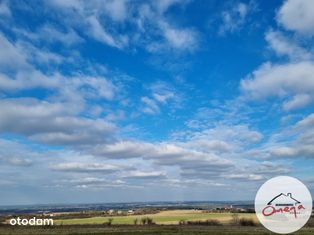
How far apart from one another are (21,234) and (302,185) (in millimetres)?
48534

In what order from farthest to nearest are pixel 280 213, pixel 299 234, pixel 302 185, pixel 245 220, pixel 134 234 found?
pixel 245 220
pixel 134 234
pixel 299 234
pixel 280 213
pixel 302 185

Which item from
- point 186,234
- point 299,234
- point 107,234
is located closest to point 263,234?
point 299,234

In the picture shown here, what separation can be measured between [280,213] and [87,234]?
38053 mm

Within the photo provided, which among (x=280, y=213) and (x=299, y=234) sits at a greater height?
(x=280, y=213)

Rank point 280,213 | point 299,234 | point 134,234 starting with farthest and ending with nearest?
point 134,234 < point 299,234 < point 280,213

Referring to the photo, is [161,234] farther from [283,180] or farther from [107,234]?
[283,180]

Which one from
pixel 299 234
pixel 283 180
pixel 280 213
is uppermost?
pixel 283 180

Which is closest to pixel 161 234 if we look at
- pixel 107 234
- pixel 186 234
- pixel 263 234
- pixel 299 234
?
pixel 186 234

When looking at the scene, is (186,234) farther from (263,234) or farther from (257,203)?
(257,203)

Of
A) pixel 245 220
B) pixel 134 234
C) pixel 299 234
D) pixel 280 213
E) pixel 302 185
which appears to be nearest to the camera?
pixel 302 185

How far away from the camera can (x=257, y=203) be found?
68.1ft

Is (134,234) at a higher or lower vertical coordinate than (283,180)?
lower

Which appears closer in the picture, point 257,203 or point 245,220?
point 257,203

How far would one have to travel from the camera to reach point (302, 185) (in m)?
20.3
